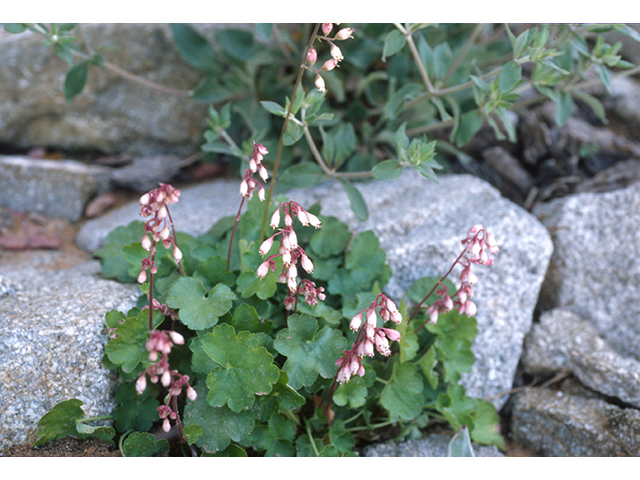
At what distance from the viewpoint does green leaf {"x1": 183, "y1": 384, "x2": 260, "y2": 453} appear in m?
1.61

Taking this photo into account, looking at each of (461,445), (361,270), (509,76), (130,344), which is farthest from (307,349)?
(509,76)

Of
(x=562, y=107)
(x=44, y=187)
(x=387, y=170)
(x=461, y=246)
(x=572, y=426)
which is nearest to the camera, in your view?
(x=387, y=170)

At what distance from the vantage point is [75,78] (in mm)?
2529

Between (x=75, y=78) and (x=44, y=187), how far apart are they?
78 cm

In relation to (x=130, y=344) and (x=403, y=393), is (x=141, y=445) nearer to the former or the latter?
(x=130, y=344)

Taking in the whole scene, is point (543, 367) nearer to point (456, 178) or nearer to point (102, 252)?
point (456, 178)

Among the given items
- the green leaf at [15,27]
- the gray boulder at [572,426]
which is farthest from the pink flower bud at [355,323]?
the green leaf at [15,27]

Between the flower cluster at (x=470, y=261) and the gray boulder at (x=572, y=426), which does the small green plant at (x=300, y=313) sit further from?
the gray boulder at (x=572, y=426)

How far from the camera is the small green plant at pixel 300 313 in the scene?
1580 millimetres

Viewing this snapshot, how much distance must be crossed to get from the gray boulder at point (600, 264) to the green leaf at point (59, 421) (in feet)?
7.21

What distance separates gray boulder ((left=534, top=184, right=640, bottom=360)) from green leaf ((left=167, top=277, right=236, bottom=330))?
1.70 meters

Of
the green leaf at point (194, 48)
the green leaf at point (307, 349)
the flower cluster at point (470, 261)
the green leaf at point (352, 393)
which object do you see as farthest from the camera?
the green leaf at point (194, 48)

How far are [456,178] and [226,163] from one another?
1.45 m
